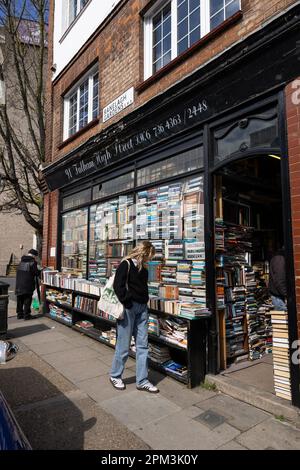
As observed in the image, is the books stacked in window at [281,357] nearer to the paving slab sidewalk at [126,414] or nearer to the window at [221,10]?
the paving slab sidewalk at [126,414]

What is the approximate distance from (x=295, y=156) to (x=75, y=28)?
26.6 feet

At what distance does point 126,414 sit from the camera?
3.54 metres

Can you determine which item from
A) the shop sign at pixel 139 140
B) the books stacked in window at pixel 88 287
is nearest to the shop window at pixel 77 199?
the shop sign at pixel 139 140

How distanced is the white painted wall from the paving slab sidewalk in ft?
24.7

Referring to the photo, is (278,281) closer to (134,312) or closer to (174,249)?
(174,249)

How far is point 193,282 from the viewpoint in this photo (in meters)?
4.98

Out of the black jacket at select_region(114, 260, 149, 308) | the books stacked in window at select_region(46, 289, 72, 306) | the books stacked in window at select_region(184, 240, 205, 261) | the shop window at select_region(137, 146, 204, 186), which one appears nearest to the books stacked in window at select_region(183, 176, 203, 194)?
the shop window at select_region(137, 146, 204, 186)

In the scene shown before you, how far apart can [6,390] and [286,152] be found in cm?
454

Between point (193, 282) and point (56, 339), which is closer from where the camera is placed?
point (193, 282)

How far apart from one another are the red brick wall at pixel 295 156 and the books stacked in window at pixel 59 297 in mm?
5640

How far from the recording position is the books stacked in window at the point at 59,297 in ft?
25.9

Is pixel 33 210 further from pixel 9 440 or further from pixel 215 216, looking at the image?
pixel 9 440

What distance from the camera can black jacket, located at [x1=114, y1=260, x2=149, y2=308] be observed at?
13.2ft

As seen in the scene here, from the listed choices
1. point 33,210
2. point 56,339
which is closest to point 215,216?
point 56,339
